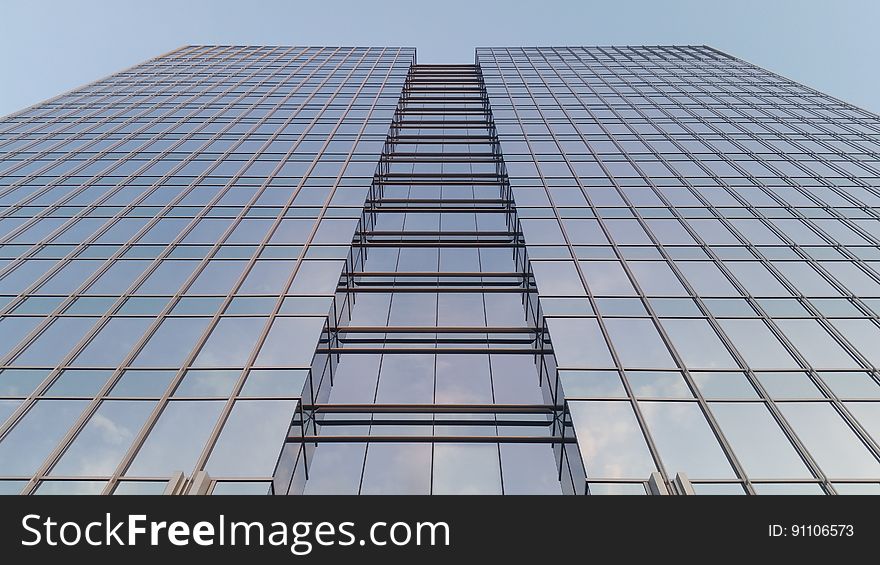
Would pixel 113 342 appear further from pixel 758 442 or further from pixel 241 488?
pixel 758 442

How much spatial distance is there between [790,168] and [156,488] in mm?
27643

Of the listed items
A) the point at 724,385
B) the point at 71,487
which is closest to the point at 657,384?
the point at 724,385

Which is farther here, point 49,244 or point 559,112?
point 559,112

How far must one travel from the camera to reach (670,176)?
25516 mm

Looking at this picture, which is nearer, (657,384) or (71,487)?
(71,487)

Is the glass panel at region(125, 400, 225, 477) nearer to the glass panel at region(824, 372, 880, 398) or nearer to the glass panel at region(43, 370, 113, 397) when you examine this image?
the glass panel at region(43, 370, 113, 397)

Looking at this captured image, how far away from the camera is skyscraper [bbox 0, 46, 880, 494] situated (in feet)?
40.5

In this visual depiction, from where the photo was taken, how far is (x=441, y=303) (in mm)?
20609

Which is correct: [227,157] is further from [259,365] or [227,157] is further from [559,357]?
[559,357]

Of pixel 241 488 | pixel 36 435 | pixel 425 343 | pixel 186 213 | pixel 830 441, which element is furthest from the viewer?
pixel 186 213

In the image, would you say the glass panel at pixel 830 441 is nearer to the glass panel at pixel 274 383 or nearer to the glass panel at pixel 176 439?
the glass panel at pixel 274 383
